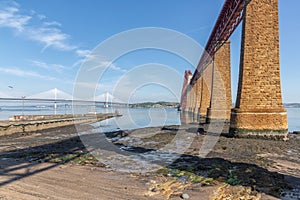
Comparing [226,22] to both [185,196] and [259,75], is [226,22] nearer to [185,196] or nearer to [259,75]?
[259,75]

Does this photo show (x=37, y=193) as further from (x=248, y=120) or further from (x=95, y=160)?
(x=248, y=120)

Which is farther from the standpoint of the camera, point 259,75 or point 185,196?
point 259,75

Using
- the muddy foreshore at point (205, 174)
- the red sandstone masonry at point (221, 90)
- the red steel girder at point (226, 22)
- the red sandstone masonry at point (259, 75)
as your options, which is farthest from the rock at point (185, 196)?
the red sandstone masonry at point (221, 90)

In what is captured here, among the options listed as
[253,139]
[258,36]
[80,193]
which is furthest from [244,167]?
[258,36]

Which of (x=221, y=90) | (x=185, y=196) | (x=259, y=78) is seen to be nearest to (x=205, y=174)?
(x=185, y=196)

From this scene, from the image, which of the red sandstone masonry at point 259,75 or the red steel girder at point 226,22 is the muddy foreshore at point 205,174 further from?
the red steel girder at point 226,22

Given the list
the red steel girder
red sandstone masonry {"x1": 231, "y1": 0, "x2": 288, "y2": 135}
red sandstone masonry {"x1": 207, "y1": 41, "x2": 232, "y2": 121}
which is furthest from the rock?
red sandstone masonry {"x1": 207, "y1": 41, "x2": 232, "y2": 121}

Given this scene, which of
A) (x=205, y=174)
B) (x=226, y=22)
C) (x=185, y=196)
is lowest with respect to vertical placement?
(x=205, y=174)

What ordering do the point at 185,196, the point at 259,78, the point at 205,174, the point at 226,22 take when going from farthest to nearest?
1. the point at 226,22
2. the point at 259,78
3. the point at 205,174
4. the point at 185,196

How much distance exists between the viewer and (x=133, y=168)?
664cm

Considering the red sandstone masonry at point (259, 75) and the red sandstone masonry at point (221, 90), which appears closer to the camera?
the red sandstone masonry at point (259, 75)

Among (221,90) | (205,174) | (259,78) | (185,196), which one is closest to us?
(185,196)

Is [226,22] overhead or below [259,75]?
overhead

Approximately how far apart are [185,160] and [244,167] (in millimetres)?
1997
